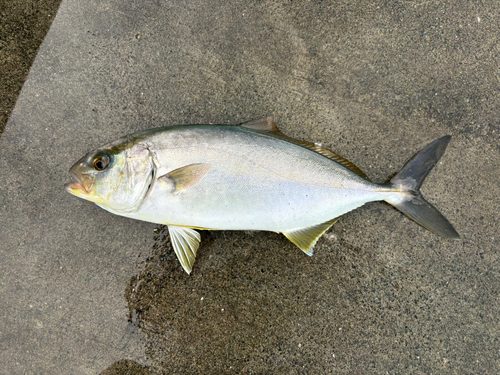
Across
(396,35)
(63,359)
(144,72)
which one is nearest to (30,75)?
(144,72)

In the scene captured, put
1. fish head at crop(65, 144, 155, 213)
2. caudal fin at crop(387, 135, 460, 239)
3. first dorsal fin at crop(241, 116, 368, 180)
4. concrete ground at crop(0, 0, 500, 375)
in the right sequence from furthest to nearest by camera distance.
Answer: concrete ground at crop(0, 0, 500, 375)
caudal fin at crop(387, 135, 460, 239)
first dorsal fin at crop(241, 116, 368, 180)
fish head at crop(65, 144, 155, 213)

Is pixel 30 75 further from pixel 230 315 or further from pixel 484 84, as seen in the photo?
pixel 484 84

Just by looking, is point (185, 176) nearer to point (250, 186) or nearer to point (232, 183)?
point (232, 183)

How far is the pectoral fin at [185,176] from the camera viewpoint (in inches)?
73.2

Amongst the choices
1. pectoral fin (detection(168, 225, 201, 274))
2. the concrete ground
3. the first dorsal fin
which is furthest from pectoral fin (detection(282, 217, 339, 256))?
pectoral fin (detection(168, 225, 201, 274))

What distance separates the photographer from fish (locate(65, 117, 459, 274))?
186cm

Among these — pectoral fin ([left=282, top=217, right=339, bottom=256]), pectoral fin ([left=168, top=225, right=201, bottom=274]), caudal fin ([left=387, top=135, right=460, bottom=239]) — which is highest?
caudal fin ([left=387, top=135, right=460, bottom=239])

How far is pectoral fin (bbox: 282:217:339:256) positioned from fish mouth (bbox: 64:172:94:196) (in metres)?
1.31

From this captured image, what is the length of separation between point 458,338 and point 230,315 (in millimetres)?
1745

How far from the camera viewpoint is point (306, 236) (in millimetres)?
2107

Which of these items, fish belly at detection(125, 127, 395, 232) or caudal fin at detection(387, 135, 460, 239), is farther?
caudal fin at detection(387, 135, 460, 239)

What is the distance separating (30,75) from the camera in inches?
92.4

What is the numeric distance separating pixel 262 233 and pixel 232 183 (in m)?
0.58

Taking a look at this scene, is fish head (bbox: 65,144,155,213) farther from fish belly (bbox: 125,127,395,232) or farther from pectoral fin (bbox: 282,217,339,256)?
pectoral fin (bbox: 282,217,339,256)
